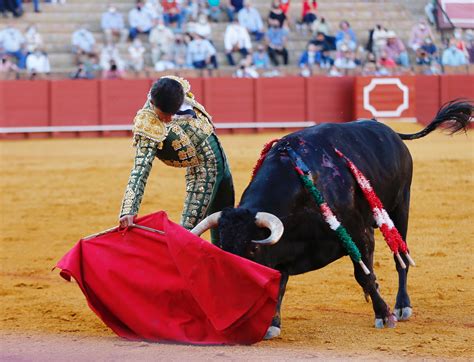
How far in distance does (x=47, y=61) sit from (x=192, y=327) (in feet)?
38.1

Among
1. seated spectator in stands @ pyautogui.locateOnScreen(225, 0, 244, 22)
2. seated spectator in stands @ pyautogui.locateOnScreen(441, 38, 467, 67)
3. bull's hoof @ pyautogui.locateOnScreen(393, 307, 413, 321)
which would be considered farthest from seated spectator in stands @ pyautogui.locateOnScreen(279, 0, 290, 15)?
bull's hoof @ pyautogui.locateOnScreen(393, 307, 413, 321)

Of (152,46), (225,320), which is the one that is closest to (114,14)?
(152,46)

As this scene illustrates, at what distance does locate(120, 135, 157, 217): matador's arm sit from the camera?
4.61 m

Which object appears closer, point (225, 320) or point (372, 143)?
point (225, 320)

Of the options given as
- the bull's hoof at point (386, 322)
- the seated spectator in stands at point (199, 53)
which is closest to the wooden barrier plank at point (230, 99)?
the seated spectator in stands at point (199, 53)

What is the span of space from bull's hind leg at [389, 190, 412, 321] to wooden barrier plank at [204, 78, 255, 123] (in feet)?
34.2

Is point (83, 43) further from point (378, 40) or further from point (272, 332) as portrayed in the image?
point (272, 332)

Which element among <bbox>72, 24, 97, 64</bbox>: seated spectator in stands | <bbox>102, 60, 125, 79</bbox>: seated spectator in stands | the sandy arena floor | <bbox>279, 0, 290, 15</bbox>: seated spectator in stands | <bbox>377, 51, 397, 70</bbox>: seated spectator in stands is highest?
<bbox>279, 0, 290, 15</bbox>: seated spectator in stands

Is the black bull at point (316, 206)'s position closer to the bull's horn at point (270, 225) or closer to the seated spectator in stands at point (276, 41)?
the bull's horn at point (270, 225)

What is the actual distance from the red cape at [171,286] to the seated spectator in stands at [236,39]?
38.3ft

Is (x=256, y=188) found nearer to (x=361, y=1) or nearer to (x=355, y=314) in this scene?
(x=355, y=314)

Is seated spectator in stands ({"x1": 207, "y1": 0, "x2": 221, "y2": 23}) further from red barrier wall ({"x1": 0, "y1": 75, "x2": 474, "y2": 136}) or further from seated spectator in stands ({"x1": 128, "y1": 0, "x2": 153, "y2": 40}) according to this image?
red barrier wall ({"x1": 0, "y1": 75, "x2": 474, "y2": 136})

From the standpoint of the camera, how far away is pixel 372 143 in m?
5.37

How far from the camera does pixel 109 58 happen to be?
51.3ft
